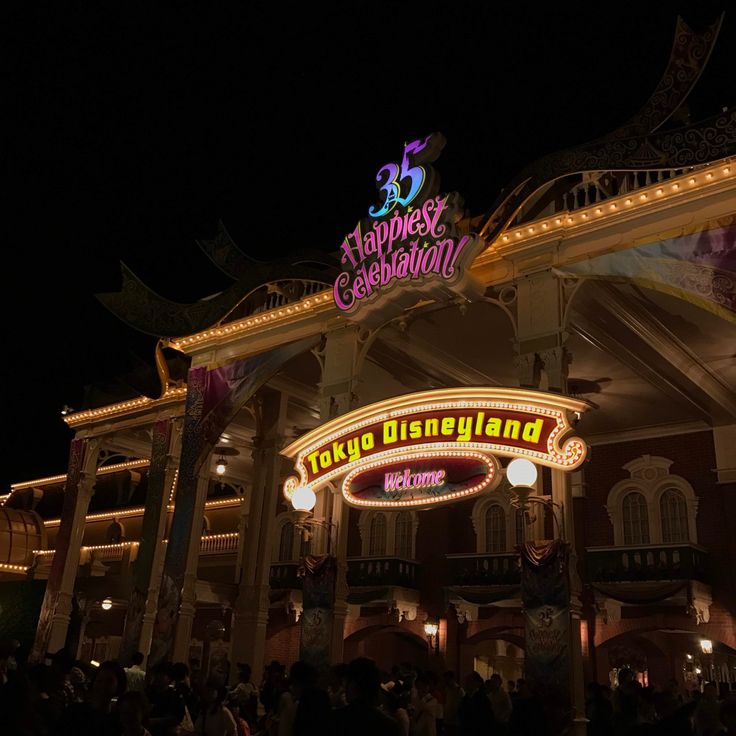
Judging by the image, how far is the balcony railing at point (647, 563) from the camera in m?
18.6

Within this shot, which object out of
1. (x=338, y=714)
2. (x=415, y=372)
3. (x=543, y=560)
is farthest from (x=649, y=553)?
(x=338, y=714)

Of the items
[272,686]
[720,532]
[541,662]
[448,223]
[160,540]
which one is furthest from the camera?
[720,532]

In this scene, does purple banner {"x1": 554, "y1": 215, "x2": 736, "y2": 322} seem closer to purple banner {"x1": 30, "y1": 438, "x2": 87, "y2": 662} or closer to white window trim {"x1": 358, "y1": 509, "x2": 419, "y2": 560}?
white window trim {"x1": 358, "y1": 509, "x2": 419, "y2": 560}

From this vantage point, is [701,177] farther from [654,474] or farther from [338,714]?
[654,474]

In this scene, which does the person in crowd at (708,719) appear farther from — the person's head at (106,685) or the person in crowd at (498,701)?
the person's head at (106,685)

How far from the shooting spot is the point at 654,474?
21344 millimetres

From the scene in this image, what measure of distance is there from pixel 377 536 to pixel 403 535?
0.96 meters

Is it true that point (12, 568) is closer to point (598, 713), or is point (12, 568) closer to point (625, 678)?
point (625, 678)

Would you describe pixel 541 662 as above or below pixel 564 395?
below

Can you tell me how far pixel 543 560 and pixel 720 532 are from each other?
37.5ft

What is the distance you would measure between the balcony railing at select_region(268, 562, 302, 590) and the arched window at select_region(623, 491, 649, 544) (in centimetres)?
977

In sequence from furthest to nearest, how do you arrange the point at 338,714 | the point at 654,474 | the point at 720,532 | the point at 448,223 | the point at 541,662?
1. the point at 654,474
2. the point at 720,532
3. the point at 448,223
4. the point at 541,662
5. the point at 338,714

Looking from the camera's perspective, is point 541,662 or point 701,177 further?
point 701,177

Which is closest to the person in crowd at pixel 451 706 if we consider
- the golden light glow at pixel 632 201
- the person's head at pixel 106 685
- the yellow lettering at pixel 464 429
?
the yellow lettering at pixel 464 429
